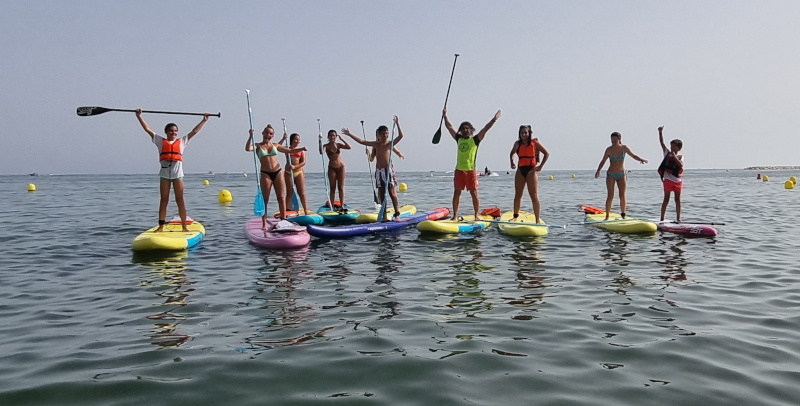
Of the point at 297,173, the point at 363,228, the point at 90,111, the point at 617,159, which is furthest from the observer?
the point at 297,173

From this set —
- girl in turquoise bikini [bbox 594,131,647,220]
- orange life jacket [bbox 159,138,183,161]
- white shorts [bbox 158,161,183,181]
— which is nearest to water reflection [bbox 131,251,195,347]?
white shorts [bbox 158,161,183,181]

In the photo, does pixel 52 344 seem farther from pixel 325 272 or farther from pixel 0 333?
pixel 325 272

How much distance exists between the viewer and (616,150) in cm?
1183

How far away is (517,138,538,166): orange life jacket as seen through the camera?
11055 mm

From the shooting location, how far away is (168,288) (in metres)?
6.39

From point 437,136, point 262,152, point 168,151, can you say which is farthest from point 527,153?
point 168,151

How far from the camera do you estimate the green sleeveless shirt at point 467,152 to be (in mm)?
11180

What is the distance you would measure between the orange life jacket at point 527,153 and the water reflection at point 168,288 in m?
7.17

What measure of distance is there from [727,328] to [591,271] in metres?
2.67

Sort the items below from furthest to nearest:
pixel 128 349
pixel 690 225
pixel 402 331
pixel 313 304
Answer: pixel 690 225 → pixel 313 304 → pixel 402 331 → pixel 128 349

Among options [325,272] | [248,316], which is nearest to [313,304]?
[248,316]

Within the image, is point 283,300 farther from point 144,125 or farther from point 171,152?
point 144,125

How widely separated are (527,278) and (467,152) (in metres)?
4.91

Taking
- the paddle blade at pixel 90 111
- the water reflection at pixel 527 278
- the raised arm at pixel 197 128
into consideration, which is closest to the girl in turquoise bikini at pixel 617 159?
the water reflection at pixel 527 278
